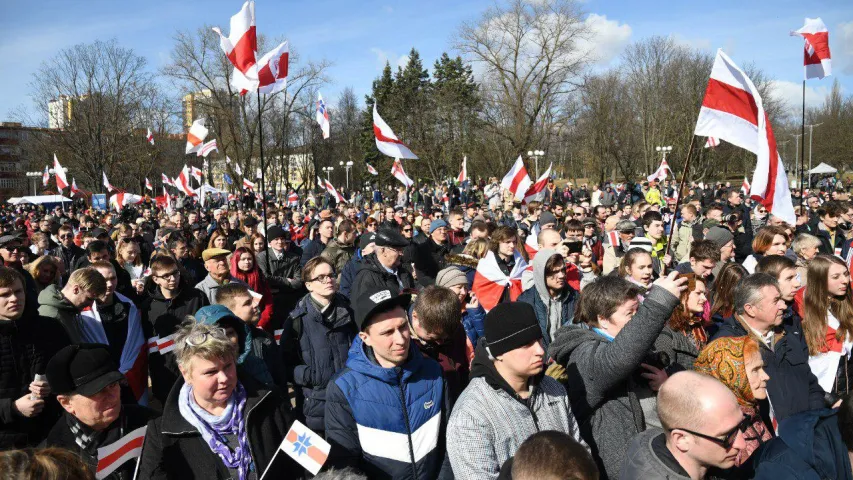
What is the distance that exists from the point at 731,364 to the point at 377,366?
6.17ft

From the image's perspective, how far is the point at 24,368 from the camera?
4195mm

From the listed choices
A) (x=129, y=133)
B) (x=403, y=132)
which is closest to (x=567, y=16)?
(x=403, y=132)

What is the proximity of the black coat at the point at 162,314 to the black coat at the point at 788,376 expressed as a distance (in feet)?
14.4

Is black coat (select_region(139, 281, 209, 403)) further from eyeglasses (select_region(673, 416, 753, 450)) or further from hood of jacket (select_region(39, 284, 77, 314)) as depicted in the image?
eyeglasses (select_region(673, 416, 753, 450))

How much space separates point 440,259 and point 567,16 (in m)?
37.6

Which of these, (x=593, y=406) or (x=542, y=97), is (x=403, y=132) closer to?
(x=542, y=97)

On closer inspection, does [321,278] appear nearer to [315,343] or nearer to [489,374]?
[315,343]

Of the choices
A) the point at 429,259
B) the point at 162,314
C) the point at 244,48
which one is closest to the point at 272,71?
the point at 244,48

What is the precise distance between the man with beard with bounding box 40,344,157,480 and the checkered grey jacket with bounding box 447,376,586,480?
166cm

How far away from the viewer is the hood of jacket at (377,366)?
3207mm

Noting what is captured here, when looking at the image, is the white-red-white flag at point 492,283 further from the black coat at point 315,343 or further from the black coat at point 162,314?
the black coat at point 162,314

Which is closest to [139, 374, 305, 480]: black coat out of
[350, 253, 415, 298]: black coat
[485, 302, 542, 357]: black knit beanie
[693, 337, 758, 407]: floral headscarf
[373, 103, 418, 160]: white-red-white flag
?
[485, 302, 542, 357]: black knit beanie

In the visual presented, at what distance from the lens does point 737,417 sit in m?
2.54

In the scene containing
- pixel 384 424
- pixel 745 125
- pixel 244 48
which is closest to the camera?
pixel 384 424
